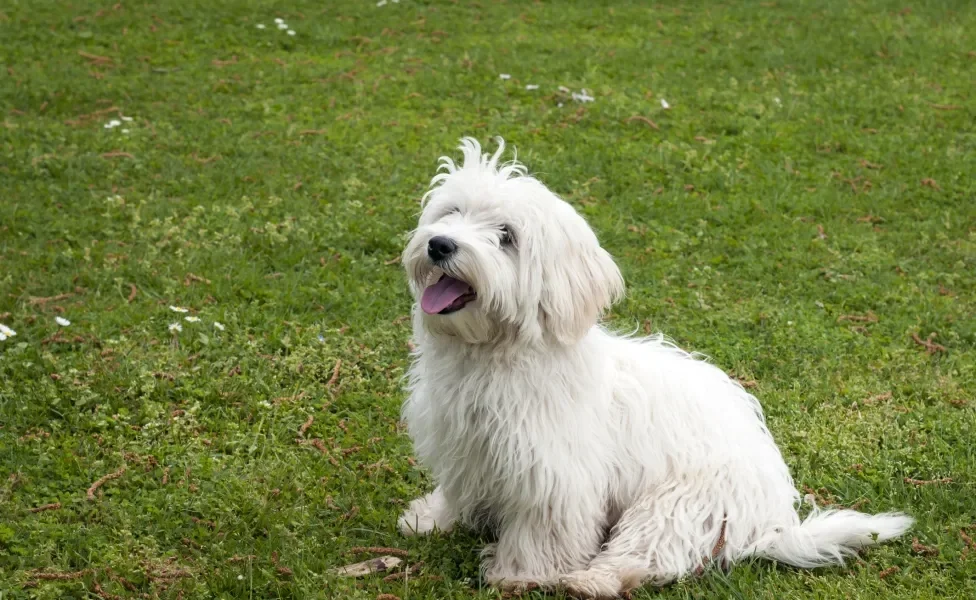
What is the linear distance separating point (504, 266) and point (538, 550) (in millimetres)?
1097

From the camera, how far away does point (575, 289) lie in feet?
11.9

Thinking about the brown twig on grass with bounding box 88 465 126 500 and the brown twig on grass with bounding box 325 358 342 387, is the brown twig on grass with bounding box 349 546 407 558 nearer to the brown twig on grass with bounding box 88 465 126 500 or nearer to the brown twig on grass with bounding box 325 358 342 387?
the brown twig on grass with bounding box 88 465 126 500

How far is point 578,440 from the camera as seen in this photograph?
148 inches

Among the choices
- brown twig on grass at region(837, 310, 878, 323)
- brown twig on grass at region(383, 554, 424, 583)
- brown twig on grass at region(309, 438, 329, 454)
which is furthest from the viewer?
brown twig on grass at region(837, 310, 878, 323)

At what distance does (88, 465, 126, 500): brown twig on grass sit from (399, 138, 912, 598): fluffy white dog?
135cm

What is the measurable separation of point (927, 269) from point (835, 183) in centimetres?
141

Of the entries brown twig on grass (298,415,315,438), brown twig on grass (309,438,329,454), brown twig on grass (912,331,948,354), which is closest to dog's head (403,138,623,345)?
brown twig on grass (309,438,329,454)

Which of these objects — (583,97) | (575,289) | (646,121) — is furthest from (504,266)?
(583,97)

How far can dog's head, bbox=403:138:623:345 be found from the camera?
3.47 meters

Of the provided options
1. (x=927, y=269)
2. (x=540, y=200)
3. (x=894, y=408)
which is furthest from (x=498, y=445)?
(x=927, y=269)

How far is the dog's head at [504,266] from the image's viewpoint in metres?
3.47


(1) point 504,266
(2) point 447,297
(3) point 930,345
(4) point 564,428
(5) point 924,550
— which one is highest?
(1) point 504,266

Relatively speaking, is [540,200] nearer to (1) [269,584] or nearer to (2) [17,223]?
(1) [269,584]

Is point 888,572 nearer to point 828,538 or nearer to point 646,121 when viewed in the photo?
point 828,538
